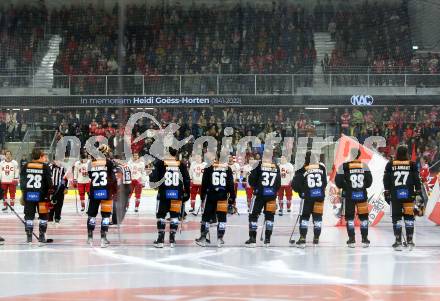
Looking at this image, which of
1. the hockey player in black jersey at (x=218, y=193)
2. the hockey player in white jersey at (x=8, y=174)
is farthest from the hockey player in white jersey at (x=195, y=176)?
the hockey player in black jersey at (x=218, y=193)

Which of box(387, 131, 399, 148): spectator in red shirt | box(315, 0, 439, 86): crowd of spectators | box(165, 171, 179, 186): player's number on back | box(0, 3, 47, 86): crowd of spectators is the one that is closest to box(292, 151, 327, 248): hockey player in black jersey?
box(165, 171, 179, 186): player's number on back

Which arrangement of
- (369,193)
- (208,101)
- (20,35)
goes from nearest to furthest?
(369,193) → (208,101) → (20,35)

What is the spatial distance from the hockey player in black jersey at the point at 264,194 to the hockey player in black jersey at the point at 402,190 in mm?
1750

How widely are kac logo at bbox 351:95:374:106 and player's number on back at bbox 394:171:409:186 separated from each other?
534 inches

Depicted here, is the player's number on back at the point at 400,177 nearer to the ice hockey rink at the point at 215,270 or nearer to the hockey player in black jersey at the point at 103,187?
the ice hockey rink at the point at 215,270

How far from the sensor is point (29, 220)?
482 inches

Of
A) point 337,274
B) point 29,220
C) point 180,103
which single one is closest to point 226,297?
point 337,274

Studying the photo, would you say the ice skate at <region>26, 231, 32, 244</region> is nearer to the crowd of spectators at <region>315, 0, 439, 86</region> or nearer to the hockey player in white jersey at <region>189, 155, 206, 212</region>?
the hockey player in white jersey at <region>189, 155, 206, 212</region>

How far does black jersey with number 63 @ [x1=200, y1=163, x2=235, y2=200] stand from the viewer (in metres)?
12.0

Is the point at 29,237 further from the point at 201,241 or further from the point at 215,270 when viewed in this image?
the point at 215,270

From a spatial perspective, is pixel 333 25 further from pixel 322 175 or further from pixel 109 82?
pixel 322 175

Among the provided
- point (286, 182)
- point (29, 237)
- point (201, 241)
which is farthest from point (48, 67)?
point (201, 241)

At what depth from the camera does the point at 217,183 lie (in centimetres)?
1205

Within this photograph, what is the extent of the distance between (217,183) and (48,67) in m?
17.0
